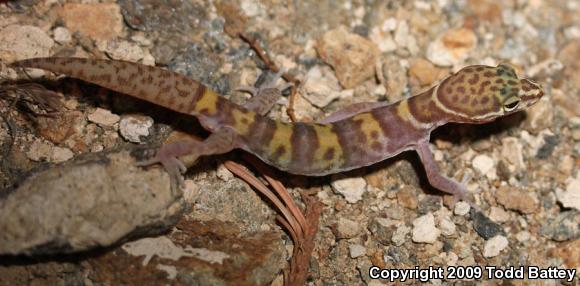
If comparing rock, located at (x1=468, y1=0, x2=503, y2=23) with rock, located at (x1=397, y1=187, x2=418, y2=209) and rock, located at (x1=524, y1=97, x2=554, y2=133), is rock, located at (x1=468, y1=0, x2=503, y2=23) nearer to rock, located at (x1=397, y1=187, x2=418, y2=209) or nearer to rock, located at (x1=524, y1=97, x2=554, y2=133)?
rock, located at (x1=524, y1=97, x2=554, y2=133)

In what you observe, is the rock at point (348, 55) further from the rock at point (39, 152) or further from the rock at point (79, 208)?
the rock at point (39, 152)

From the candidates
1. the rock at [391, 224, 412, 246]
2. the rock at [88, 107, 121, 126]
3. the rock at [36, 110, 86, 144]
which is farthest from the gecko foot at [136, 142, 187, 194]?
the rock at [391, 224, 412, 246]

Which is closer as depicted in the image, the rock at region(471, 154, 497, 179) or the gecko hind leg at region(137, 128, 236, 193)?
the gecko hind leg at region(137, 128, 236, 193)

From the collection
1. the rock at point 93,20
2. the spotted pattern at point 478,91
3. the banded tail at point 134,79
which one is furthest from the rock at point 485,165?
the rock at point 93,20

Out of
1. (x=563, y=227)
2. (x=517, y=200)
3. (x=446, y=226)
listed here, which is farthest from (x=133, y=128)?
(x=563, y=227)

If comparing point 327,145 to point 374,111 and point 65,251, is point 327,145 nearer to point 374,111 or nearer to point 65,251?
point 374,111

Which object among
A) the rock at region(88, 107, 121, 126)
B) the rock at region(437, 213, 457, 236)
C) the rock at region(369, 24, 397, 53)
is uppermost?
the rock at region(369, 24, 397, 53)
